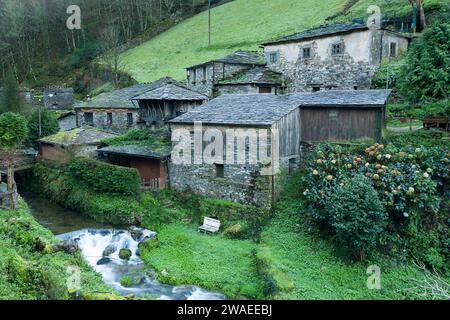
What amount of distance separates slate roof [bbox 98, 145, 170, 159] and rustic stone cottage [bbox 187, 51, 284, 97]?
9.41 meters

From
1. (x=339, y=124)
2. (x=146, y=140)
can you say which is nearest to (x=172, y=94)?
(x=146, y=140)

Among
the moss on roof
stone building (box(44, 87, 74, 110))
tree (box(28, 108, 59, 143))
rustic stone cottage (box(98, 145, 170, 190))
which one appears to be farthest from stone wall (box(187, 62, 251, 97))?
stone building (box(44, 87, 74, 110))

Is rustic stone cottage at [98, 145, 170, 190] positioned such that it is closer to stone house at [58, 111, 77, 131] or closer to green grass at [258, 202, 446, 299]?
green grass at [258, 202, 446, 299]

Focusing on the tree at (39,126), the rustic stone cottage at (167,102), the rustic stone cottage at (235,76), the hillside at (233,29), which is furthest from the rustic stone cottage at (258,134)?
the hillside at (233,29)

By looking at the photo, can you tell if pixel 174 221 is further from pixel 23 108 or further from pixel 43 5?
pixel 43 5

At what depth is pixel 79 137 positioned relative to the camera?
2653 cm

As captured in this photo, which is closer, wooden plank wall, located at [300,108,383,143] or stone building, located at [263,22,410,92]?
wooden plank wall, located at [300,108,383,143]

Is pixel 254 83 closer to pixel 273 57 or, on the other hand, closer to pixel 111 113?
pixel 273 57

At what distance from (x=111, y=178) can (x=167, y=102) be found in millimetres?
8135

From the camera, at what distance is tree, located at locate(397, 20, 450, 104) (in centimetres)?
1927

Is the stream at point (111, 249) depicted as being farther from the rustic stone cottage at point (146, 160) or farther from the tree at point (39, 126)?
the tree at point (39, 126)

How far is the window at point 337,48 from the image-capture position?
90.3 ft
